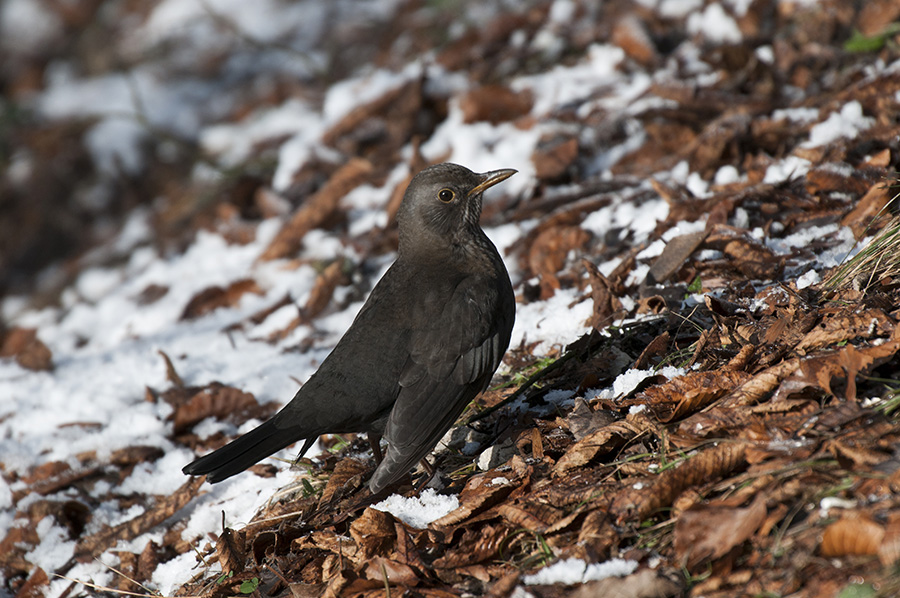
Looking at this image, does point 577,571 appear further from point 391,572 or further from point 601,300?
point 601,300

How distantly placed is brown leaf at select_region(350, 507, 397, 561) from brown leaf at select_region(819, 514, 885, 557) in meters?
1.57

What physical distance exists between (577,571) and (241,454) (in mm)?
1504

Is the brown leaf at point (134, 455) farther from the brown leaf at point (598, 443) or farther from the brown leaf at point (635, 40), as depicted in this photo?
the brown leaf at point (635, 40)

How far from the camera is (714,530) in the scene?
2291 mm

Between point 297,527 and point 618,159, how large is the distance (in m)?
3.71

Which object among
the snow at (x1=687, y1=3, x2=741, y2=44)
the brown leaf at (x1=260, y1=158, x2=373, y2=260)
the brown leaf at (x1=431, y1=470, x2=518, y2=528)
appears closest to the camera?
the brown leaf at (x1=431, y1=470, x2=518, y2=528)

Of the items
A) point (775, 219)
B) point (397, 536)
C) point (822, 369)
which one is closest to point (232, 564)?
point (397, 536)

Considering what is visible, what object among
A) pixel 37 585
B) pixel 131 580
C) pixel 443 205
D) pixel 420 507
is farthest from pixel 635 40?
pixel 37 585

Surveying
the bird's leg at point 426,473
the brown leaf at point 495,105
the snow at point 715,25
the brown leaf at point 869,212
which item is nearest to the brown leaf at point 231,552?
the bird's leg at point 426,473

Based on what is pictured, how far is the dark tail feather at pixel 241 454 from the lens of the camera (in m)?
3.20

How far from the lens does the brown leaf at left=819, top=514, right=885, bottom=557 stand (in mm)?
2072

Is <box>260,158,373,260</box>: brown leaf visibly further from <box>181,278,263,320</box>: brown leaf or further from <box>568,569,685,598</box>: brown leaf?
<box>568,569,685,598</box>: brown leaf

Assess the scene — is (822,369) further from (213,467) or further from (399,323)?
(213,467)

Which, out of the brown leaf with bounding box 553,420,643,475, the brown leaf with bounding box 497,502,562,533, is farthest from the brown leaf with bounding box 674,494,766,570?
the brown leaf with bounding box 553,420,643,475
